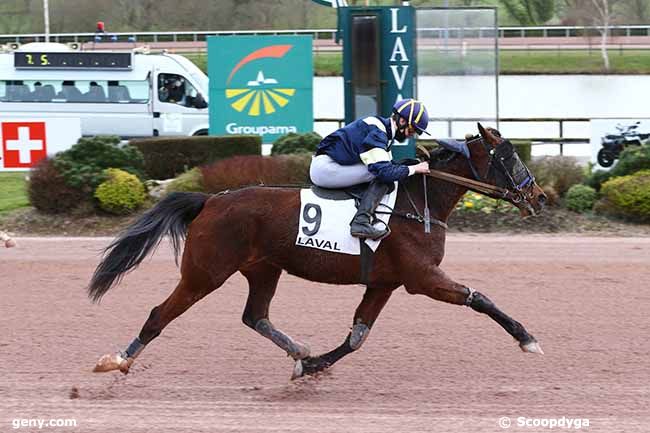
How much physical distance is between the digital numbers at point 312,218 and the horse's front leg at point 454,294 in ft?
2.07

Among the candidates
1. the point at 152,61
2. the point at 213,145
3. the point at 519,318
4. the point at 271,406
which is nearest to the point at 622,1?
the point at 152,61

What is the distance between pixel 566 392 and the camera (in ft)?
19.5

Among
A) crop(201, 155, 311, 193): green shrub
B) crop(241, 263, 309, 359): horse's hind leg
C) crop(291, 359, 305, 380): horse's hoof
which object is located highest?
crop(201, 155, 311, 193): green shrub

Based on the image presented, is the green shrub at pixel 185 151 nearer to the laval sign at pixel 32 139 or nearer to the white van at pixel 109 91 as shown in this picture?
the laval sign at pixel 32 139

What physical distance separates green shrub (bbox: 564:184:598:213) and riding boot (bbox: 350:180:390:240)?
6983 millimetres

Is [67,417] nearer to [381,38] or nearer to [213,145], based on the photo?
[381,38]

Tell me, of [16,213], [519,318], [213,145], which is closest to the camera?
[519,318]

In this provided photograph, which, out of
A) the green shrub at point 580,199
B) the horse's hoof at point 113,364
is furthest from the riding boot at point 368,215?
the green shrub at point 580,199

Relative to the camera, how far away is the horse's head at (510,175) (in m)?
6.36

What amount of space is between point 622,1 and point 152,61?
2818 centimetres

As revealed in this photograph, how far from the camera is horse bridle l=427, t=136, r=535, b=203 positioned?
20.8ft

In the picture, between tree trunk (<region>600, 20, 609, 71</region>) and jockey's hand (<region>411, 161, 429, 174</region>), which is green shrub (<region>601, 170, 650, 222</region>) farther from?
tree trunk (<region>600, 20, 609, 71</region>)

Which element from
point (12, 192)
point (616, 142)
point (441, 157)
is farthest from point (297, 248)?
point (12, 192)

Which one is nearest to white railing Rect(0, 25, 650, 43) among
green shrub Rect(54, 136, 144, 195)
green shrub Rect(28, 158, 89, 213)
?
green shrub Rect(54, 136, 144, 195)
